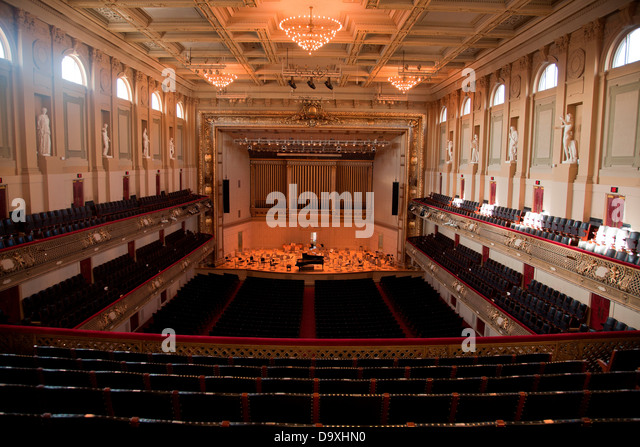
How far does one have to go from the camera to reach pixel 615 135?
10531 millimetres

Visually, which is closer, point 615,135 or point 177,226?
point 615,135

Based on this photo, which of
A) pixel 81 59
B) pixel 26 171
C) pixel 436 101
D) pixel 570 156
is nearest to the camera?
pixel 26 171

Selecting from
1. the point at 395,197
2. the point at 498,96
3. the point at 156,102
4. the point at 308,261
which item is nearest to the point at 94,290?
the point at 156,102

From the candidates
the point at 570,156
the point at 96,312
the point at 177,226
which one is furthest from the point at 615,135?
the point at 177,226

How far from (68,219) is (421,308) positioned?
14.3m

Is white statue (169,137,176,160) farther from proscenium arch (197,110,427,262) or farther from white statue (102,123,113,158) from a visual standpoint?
white statue (102,123,113,158)

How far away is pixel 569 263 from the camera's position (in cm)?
1005

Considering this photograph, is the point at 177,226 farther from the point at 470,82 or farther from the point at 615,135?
the point at 615,135

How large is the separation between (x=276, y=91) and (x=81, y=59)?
12.0 meters

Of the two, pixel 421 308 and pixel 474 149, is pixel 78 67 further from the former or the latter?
pixel 474 149

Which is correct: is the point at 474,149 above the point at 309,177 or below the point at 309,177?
above

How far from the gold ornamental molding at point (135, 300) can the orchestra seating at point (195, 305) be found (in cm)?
113

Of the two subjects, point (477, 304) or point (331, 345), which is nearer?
point (331, 345)

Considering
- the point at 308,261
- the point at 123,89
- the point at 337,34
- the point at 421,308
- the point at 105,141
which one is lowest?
the point at 421,308
